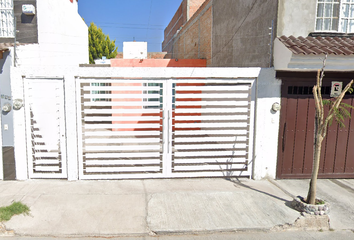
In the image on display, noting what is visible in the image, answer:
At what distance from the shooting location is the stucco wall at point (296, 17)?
20.0 feet

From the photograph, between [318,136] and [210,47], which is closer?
[318,136]

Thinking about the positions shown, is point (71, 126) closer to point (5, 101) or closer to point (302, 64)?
point (5, 101)

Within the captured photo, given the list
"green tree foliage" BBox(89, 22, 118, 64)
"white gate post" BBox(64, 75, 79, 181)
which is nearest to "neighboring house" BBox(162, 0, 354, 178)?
"white gate post" BBox(64, 75, 79, 181)

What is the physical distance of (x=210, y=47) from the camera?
12273mm

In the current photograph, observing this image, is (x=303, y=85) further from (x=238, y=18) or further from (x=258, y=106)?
(x=238, y=18)

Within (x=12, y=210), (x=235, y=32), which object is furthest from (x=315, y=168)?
(x=235, y=32)

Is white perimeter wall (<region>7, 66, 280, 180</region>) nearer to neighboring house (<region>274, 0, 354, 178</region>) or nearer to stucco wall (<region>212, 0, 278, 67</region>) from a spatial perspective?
neighboring house (<region>274, 0, 354, 178</region>)

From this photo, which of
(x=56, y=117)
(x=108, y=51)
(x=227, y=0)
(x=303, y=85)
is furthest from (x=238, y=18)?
(x=108, y=51)

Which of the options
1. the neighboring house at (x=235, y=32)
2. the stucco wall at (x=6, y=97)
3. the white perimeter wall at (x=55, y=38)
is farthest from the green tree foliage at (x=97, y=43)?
the stucco wall at (x=6, y=97)

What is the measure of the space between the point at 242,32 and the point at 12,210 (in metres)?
7.38

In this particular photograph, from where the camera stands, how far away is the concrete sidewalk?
4.39 meters

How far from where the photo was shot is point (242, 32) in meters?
8.20

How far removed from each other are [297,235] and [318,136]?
1692 millimetres

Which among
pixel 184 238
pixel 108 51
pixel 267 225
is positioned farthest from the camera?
pixel 108 51
